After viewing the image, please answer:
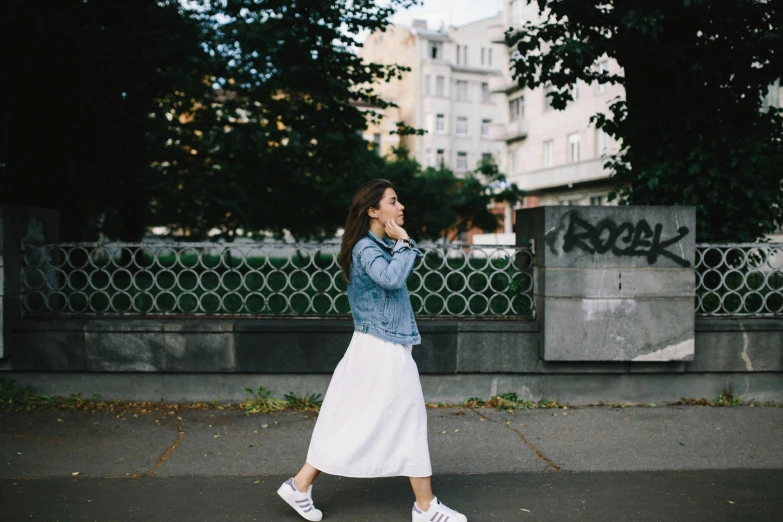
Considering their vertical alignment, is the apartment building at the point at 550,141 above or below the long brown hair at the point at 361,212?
above

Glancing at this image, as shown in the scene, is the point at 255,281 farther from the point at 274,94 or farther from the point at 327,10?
the point at 274,94

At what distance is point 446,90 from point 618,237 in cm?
5683

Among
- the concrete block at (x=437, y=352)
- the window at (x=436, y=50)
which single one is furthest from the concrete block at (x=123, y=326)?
the window at (x=436, y=50)

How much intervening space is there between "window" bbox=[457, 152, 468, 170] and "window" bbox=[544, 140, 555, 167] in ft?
68.1

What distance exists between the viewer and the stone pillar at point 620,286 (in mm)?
6328

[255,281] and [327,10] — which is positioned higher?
[327,10]

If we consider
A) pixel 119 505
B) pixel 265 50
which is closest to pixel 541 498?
pixel 119 505

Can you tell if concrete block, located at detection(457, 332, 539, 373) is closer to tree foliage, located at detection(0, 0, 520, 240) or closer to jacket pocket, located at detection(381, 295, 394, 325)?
jacket pocket, located at detection(381, 295, 394, 325)

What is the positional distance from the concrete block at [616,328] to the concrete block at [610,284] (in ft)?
0.16

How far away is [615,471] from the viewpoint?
4805 mm

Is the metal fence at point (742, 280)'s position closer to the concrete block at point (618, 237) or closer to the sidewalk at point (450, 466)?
the concrete block at point (618, 237)

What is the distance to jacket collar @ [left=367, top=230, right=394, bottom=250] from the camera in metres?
3.84

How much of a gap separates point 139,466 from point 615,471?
9.82 ft

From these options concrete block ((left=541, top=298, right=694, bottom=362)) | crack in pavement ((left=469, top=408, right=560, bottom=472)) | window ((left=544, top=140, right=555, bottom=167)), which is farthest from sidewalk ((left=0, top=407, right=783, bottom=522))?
window ((left=544, top=140, right=555, bottom=167))
